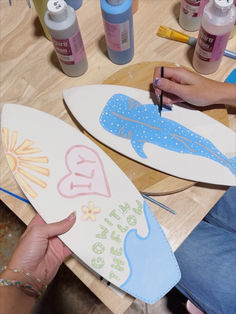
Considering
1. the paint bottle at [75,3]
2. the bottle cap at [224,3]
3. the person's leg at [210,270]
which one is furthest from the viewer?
the paint bottle at [75,3]

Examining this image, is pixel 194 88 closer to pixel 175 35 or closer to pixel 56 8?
Answer: pixel 175 35

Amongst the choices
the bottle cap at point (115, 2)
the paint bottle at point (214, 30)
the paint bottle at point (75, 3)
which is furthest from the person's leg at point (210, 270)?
the paint bottle at point (75, 3)

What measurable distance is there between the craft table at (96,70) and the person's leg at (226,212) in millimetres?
141

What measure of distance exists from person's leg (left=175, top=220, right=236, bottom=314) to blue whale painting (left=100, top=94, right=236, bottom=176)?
0.20 m

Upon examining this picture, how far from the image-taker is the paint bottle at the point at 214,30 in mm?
518

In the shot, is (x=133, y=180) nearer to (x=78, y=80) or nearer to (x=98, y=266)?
(x=98, y=266)

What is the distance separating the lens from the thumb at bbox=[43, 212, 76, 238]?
20.9 inches

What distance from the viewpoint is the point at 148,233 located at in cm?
54

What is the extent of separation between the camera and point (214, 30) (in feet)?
1.78

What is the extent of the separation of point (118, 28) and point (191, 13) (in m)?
0.20

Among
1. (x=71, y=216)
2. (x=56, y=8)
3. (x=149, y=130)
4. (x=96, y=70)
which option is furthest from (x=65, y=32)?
(x=71, y=216)

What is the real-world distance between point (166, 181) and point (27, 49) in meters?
0.49

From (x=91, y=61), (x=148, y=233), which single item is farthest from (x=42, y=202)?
(x=91, y=61)

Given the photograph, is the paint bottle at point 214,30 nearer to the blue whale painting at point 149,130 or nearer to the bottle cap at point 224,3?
the bottle cap at point 224,3
